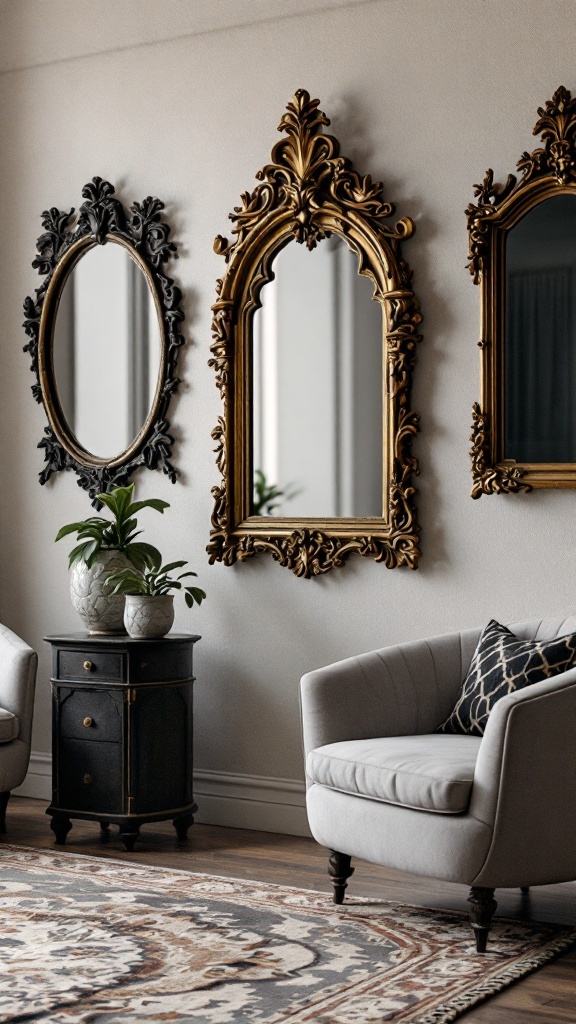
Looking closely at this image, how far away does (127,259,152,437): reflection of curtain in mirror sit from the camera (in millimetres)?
→ 4797

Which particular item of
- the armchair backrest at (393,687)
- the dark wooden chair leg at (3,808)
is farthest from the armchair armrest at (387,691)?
the dark wooden chair leg at (3,808)

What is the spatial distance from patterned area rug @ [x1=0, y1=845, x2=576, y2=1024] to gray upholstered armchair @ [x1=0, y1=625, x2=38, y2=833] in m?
0.56

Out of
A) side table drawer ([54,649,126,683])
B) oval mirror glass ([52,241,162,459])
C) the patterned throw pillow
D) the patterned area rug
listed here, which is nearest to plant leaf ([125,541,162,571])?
side table drawer ([54,649,126,683])

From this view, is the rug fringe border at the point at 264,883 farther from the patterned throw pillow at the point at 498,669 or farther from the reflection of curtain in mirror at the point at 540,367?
the reflection of curtain in mirror at the point at 540,367

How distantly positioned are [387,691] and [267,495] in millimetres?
1083

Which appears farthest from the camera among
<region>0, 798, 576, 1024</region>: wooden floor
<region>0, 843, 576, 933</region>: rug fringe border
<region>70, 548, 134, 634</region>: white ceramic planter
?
<region>70, 548, 134, 634</region>: white ceramic planter

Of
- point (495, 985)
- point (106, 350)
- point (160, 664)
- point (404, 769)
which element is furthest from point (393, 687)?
point (106, 350)

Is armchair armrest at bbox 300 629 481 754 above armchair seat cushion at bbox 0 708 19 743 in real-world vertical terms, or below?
above

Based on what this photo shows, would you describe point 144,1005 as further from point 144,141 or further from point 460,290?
point 144,141

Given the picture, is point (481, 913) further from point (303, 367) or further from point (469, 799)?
point (303, 367)

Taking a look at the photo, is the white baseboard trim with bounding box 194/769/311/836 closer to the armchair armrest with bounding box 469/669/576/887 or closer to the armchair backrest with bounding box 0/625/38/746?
the armchair backrest with bounding box 0/625/38/746

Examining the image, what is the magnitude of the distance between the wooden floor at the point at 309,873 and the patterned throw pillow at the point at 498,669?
479 millimetres

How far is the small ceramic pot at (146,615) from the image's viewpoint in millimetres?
4238

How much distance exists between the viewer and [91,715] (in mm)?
4230
